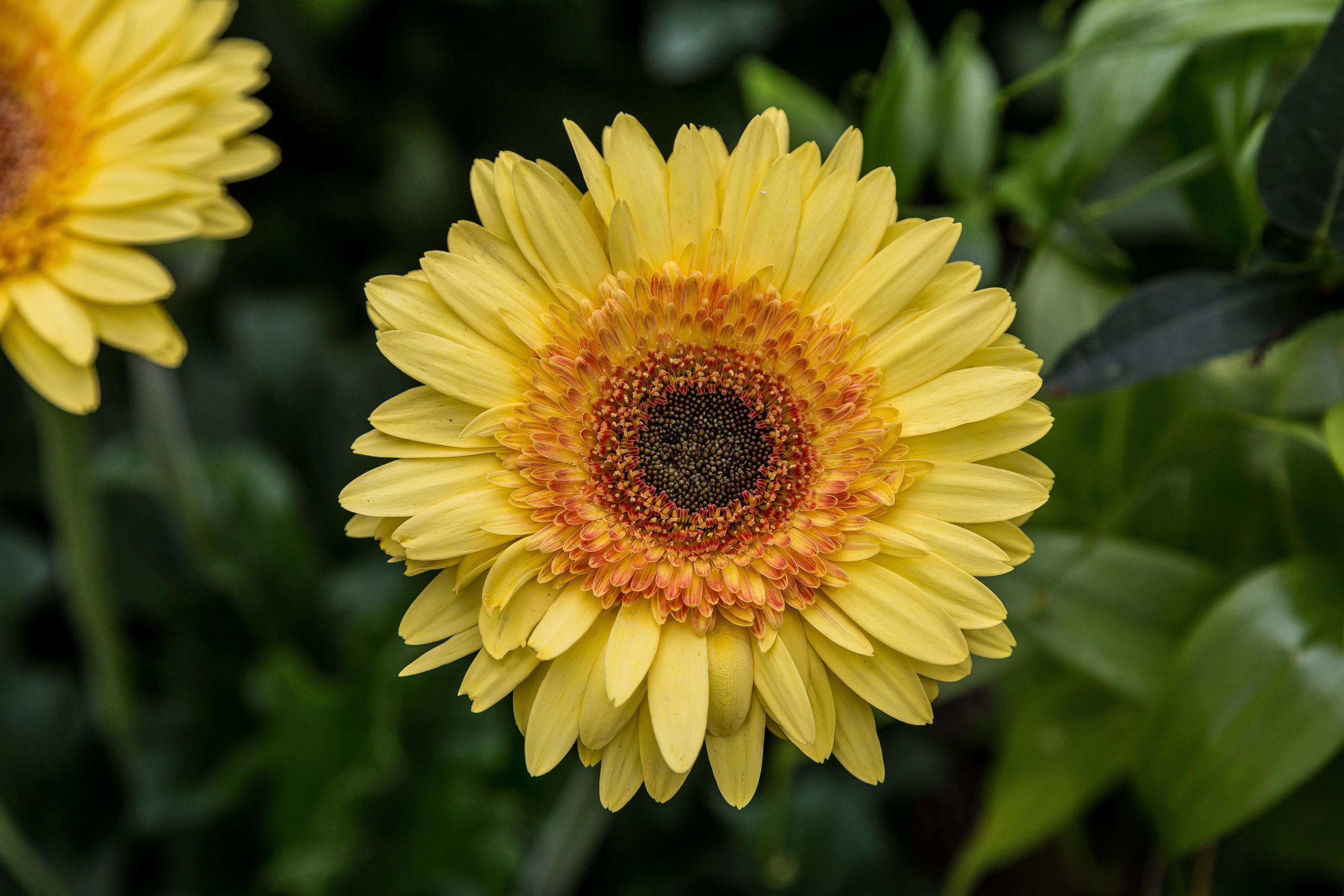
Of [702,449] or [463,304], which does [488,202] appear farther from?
[702,449]

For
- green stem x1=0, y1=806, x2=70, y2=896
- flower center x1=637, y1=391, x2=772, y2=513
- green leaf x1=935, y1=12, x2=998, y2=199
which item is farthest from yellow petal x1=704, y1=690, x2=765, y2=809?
green stem x1=0, y1=806, x2=70, y2=896

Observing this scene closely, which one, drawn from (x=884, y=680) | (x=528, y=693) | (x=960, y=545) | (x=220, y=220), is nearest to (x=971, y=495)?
(x=960, y=545)

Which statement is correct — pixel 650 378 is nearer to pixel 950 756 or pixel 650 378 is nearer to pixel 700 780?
pixel 700 780

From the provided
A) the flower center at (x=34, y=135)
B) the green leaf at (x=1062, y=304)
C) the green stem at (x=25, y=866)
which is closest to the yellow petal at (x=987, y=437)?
the green leaf at (x=1062, y=304)

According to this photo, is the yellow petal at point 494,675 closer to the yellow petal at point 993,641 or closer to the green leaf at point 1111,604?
the yellow petal at point 993,641

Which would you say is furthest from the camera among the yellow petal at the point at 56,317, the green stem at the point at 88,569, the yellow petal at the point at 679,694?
the green stem at the point at 88,569

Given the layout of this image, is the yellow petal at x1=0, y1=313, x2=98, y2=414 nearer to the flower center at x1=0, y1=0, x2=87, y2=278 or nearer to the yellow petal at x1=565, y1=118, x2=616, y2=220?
the flower center at x1=0, y1=0, x2=87, y2=278

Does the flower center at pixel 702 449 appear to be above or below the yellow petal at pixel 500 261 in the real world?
below
